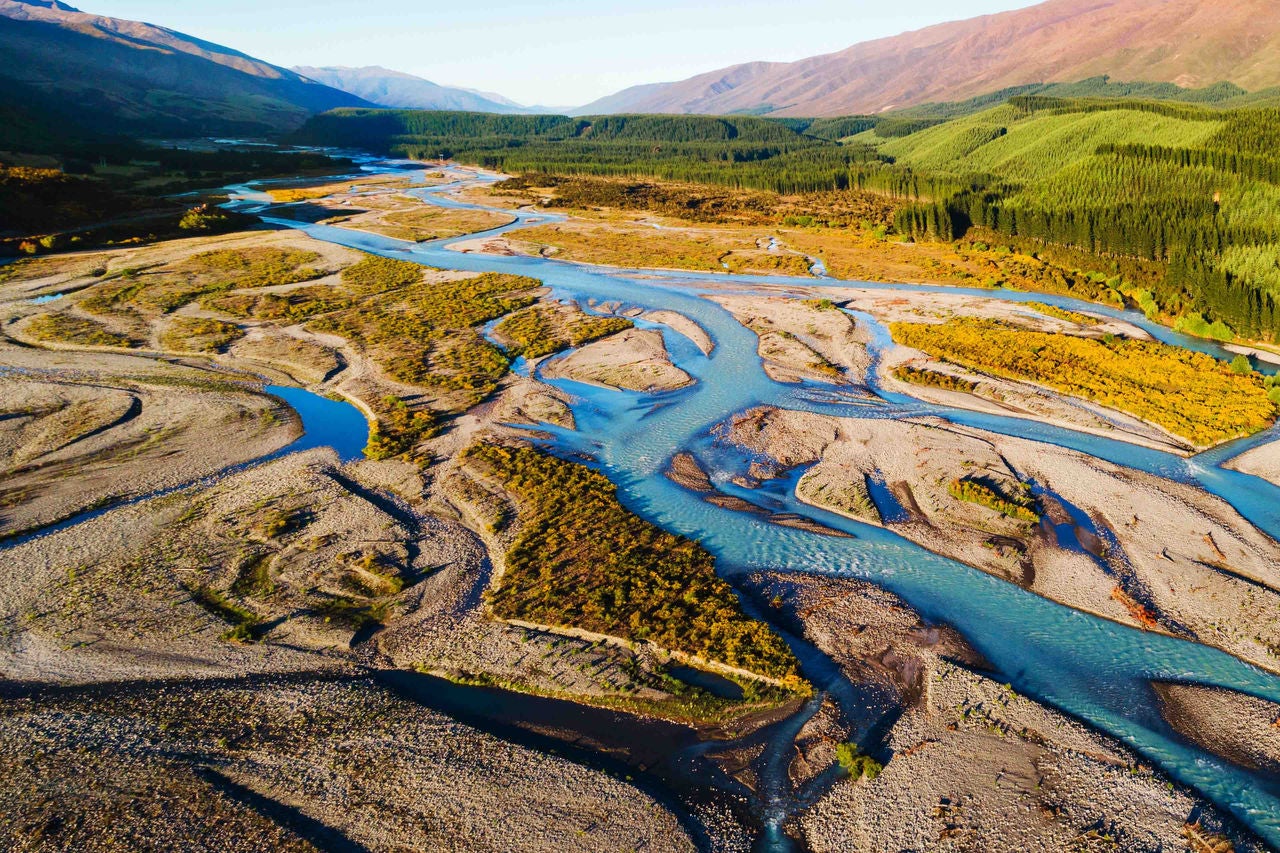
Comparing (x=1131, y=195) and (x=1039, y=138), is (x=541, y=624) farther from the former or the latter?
(x=1039, y=138)

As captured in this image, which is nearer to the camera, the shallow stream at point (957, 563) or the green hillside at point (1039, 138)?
the shallow stream at point (957, 563)

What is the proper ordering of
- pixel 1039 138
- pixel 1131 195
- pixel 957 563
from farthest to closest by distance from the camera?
pixel 1039 138, pixel 1131 195, pixel 957 563

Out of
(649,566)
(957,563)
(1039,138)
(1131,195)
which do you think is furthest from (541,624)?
(1039,138)

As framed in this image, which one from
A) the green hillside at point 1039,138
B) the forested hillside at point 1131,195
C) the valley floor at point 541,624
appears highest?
the green hillside at point 1039,138

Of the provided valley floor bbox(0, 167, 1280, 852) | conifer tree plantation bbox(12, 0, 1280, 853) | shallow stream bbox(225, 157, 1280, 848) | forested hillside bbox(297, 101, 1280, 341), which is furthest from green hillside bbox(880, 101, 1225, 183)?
valley floor bbox(0, 167, 1280, 852)

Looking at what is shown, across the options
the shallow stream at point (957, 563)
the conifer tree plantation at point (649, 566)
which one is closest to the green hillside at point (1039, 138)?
the conifer tree plantation at point (649, 566)

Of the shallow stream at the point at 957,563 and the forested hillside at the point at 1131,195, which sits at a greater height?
the forested hillside at the point at 1131,195

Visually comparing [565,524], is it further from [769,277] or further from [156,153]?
[156,153]

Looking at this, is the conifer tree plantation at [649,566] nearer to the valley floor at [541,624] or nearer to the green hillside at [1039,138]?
the valley floor at [541,624]

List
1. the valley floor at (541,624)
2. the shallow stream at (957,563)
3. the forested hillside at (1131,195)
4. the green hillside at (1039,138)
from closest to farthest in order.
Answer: the valley floor at (541,624) < the shallow stream at (957,563) < the forested hillside at (1131,195) < the green hillside at (1039,138)

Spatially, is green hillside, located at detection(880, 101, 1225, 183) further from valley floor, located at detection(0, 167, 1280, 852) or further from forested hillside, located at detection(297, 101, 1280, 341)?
valley floor, located at detection(0, 167, 1280, 852)

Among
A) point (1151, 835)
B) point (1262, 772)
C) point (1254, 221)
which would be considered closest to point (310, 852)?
point (1151, 835)
